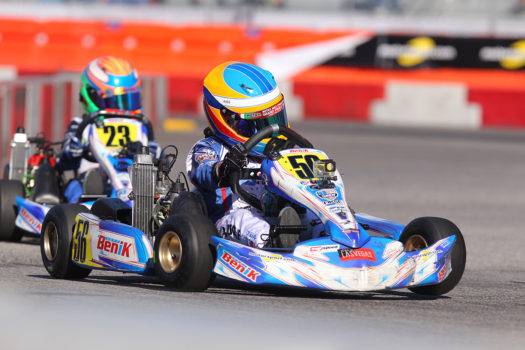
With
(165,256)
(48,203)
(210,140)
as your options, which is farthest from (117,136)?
(165,256)

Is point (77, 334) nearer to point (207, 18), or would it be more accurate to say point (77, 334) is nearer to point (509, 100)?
point (509, 100)

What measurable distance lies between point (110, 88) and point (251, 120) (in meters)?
3.23

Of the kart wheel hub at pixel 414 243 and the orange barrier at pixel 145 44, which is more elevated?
the orange barrier at pixel 145 44

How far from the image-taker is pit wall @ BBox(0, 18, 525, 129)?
77.3 feet

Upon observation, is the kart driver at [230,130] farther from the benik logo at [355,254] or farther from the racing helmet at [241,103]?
the benik logo at [355,254]

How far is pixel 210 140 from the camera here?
25.3ft

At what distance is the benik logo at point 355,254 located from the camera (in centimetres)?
650

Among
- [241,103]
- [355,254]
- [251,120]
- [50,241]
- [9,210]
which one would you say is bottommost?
[9,210]

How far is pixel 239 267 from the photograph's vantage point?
21.4 feet

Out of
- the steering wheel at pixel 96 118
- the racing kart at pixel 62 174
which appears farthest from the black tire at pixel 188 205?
the steering wheel at pixel 96 118

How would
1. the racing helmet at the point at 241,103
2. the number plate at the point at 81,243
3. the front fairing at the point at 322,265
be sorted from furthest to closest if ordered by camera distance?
the racing helmet at the point at 241,103
the number plate at the point at 81,243
the front fairing at the point at 322,265

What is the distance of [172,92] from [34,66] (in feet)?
9.01

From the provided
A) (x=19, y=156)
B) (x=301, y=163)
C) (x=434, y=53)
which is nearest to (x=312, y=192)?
(x=301, y=163)

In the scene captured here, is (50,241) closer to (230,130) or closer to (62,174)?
(230,130)
